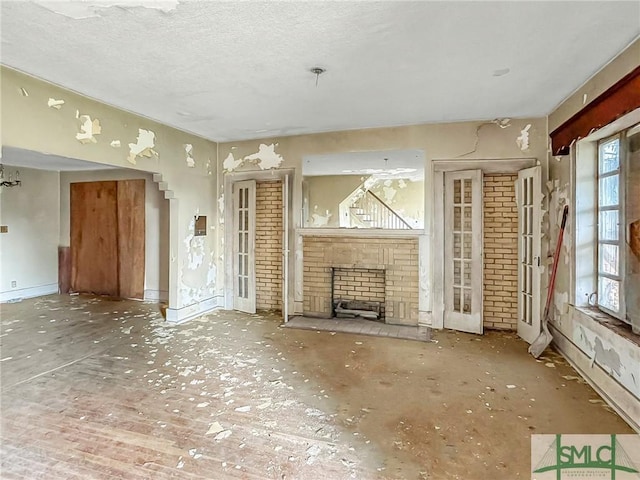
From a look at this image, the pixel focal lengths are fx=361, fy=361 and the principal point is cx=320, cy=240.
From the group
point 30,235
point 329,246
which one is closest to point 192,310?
point 329,246

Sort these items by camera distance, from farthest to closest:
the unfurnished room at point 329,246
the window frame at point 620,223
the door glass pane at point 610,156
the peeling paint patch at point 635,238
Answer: the door glass pane at point 610,156 < the window frame at point 620,223 < the peeling paint patch at point 635,238 < the unfurnished room at point 329,246

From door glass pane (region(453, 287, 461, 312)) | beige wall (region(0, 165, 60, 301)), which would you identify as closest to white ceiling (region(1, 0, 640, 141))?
door glass pane (region(453, 287, 461, 312))

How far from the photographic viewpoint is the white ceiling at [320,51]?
216cm

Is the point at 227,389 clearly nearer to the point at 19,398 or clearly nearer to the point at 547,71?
the point at 19,398

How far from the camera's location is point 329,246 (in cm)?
518

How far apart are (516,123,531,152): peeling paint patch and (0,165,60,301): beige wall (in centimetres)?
797

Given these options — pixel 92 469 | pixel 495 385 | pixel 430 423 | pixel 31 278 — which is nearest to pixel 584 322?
pixel 495 385

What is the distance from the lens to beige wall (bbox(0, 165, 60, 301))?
6.27 metres

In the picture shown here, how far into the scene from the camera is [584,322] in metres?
3.25

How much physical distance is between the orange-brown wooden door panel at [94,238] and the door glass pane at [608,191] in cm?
709

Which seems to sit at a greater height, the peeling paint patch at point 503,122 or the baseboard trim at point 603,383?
the peeling paint patch at point 503,122

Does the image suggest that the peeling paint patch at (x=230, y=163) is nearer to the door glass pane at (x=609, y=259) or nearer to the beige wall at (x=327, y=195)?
the beige wall at (x=327, y=195)

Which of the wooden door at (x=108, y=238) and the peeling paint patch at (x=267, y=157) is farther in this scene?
the wooden door at (x=108, y=238)

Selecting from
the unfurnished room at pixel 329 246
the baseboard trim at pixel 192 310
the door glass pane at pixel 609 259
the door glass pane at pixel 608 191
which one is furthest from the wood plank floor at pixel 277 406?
the door glass pane at pixel 608 191
